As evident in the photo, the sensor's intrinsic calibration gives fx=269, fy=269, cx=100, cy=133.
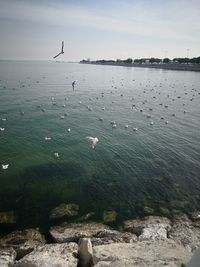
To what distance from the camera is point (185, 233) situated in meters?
15.9

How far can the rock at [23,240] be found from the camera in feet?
45.2

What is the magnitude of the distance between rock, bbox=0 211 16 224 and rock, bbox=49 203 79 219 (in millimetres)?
2291

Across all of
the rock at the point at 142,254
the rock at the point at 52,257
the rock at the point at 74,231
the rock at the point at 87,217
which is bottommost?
the rock at the point at 74,231

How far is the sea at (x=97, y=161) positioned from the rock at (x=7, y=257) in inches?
92.5

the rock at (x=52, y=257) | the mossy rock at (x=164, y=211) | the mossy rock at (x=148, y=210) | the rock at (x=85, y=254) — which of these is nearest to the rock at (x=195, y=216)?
the mossy rock at (x=164, y=211)

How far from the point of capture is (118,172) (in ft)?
76.6

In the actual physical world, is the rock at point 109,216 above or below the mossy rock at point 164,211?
below

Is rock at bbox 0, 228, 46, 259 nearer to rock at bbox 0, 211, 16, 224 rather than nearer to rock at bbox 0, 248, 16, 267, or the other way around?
rock at bbox 0, 248, 16, 267

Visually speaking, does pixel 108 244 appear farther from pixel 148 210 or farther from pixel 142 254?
pixel 148 210

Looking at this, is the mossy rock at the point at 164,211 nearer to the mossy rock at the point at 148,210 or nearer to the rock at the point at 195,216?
the mossy rock at the point at 148,210

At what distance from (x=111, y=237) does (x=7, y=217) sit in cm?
665

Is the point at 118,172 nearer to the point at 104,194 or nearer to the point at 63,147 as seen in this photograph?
the point at 104,194

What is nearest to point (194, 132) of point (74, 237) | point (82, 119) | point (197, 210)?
point (82, 119)

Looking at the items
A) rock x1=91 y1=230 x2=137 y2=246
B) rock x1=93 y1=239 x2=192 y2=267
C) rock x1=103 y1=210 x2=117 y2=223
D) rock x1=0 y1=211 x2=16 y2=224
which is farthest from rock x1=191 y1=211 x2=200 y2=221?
rock x1=0 y1=211 x2=16 y2=224
